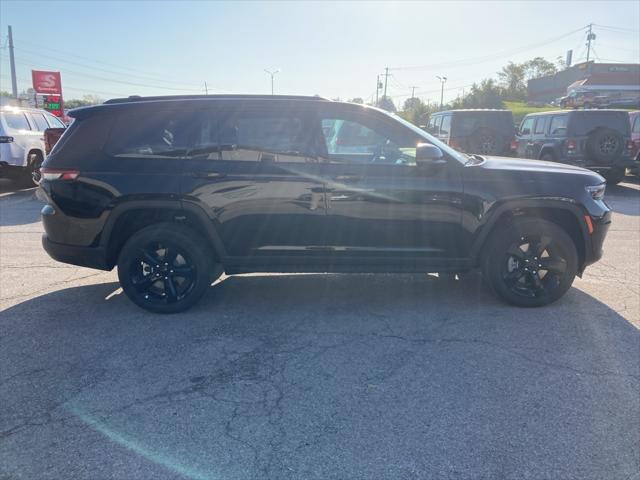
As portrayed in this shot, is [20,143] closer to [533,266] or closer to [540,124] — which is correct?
[533,266]

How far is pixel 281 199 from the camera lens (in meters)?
4.27

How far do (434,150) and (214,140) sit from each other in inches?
75.6

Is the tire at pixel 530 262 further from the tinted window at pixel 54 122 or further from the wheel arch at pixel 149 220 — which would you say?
the tinted window at pixel 54 122

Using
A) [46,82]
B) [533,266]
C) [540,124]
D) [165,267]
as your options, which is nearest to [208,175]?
[165,267]

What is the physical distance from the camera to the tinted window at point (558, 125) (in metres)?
12.8

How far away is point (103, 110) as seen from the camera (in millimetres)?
4344

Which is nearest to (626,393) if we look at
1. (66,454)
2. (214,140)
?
(66,454)

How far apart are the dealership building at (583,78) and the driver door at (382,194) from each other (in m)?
57.2

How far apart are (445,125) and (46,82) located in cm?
3396

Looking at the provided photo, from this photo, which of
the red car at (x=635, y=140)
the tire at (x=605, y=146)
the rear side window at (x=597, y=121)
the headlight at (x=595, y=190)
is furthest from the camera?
the red car at (x=635, y=140)

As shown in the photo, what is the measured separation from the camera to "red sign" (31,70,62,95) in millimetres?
36625

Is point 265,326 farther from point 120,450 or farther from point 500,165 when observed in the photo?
point 500,165

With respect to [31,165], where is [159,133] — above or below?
above

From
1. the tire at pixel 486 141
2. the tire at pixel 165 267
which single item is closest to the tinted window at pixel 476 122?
the tire at pixel 486 141
